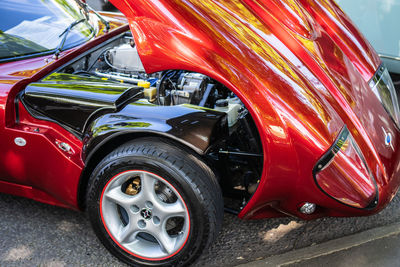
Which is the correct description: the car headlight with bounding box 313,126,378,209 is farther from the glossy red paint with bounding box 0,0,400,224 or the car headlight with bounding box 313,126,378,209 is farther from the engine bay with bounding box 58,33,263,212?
the engine bay with bounding box 58,33,263,212

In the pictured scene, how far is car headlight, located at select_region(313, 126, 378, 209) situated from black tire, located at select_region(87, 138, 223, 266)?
54 centimetres

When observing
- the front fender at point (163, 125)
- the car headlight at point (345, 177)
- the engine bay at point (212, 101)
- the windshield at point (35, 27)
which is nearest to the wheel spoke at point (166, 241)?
the engine bay at point (212, 101)

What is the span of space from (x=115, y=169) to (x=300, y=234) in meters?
1.29

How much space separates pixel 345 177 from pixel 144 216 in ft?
3.59

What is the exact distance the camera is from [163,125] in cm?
235

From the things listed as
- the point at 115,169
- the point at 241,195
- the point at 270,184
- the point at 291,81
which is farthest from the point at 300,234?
the point at 115,169

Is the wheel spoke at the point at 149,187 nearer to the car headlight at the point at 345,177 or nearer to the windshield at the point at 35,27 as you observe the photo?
the car headlight at the point at 345,177

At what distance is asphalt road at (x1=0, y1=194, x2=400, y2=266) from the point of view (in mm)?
2721

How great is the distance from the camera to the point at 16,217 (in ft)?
10.0

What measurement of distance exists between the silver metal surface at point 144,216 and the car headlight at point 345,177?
72cm

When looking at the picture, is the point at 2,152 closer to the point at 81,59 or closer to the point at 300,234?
the point at 81,59

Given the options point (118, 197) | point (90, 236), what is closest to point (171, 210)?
point (118, 197)

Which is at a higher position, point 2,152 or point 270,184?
point 270,184

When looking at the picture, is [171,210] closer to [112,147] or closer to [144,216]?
[144,216]
